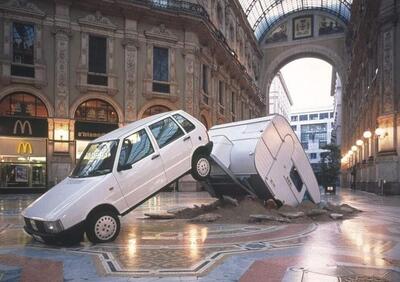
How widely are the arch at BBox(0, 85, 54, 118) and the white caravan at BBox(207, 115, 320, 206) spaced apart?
1870 centimetres

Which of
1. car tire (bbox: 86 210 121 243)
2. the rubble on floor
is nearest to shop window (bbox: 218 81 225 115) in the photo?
the rubble on floor

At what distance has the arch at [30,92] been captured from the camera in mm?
28703

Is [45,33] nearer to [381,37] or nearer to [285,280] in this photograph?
[381,37]

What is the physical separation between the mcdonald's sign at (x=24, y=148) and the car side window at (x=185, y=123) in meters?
21.9

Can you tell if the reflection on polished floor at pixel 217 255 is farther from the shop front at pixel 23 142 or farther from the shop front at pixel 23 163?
the shop front at pixel 23 163

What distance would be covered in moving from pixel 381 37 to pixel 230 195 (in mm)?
19612

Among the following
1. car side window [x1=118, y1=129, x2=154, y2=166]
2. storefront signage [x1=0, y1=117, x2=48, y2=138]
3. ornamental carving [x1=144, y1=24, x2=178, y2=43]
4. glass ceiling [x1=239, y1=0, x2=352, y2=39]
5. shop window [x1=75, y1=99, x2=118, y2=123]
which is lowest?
car side window [x1=118, y1=129, x2=154, y2=166]

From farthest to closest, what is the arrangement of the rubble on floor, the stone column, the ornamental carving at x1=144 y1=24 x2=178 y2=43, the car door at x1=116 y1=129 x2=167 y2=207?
the stone column < the ornamental carving at x1=144 y1=24 x2=178 y2=43 < the rubble on floor < the car door at x1=116 y1=129 x2=167 y2=207

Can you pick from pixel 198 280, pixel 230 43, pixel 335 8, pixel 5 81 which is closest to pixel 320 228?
pixel 198 280

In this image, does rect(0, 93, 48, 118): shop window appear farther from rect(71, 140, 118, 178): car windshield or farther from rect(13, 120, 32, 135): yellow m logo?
rect(71, 140, 118, 178): car windshield

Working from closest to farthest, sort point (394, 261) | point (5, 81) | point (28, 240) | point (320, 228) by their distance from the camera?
point (394, 261)
point (28, 240)
point (320, 228)
point (5, 81)

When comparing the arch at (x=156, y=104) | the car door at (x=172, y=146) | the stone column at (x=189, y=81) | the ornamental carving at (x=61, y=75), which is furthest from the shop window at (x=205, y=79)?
the car door at (x=172, y=146)

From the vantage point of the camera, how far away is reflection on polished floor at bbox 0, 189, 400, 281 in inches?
238

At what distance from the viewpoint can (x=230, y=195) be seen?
543 inches
